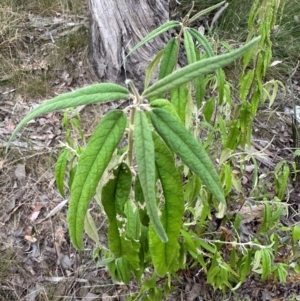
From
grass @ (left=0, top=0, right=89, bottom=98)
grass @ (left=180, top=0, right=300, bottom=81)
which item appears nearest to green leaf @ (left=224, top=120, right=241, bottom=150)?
grass @ (left=0, top=0, right=89, bottom=98)

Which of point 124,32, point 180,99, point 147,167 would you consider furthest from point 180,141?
point 124,32

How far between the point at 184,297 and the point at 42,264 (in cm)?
58

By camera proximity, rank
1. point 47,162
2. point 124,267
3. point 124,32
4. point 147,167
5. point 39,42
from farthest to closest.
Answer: point 39,42 → point 124,32 → point 47,162 → point 124,267 → point 147,167

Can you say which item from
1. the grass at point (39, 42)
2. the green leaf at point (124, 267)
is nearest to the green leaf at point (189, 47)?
the green leaf at point (124, 267)

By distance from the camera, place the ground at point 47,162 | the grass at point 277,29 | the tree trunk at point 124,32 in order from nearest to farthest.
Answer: the ground at point 47,162
the tree trunk at point 124,32
the grass at point 277,29

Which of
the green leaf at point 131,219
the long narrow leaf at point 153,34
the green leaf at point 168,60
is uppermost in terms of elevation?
the long narrow leaf at point 153,34

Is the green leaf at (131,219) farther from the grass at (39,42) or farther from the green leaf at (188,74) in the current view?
the grass at (39,42)

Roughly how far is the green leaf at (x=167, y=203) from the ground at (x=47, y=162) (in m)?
0.45

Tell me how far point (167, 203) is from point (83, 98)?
216 millimetres

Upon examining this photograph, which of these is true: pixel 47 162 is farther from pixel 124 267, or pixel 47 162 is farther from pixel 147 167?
pixel 147 167

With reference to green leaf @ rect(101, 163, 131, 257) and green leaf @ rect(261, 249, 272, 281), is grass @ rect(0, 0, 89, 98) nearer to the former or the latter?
green leaf @ rect(261, 249, 272, 281)

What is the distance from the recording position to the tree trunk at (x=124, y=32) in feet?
7.95

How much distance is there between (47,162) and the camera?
7.22 ft

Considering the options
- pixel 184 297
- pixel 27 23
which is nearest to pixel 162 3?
pixel 27 23
